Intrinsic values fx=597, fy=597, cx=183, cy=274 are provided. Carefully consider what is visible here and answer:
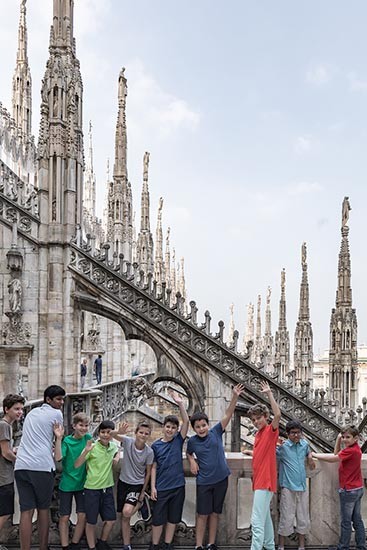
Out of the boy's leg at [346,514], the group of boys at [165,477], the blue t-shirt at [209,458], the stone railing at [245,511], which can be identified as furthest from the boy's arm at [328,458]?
the blue t-shirt at [209,458]

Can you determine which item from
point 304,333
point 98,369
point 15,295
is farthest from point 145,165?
point 15,295

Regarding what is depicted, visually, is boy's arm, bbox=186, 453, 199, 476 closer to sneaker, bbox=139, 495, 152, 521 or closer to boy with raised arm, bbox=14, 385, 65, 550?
sneaker, bbox=139, 495, 152, 521

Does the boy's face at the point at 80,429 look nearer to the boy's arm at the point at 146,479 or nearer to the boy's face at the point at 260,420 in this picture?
the boy's arm at the point at 146,479

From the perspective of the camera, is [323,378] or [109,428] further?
[323,378]

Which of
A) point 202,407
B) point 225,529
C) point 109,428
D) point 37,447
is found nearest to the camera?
point 37,447

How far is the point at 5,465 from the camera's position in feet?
15.4

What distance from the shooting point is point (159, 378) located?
1166cm

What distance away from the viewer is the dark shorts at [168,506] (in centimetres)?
493

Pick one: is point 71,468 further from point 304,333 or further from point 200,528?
point 304,333

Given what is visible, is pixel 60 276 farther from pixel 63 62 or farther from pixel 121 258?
pixel 63 62

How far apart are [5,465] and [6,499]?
0.92 ft

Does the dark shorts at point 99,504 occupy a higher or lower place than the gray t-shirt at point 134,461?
lower

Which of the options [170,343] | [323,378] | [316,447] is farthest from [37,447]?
[323,378]

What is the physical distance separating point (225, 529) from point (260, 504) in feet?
2.57
